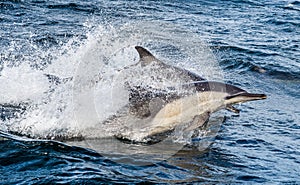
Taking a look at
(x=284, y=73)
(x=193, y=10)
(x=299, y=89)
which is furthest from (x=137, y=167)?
(x=193, y=10)

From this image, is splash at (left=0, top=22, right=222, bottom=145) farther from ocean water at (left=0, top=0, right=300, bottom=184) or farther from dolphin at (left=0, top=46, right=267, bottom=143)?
dolphin at (left=0, top=46, right=267, bottom=143)

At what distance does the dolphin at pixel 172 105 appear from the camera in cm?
801

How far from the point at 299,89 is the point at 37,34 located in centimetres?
720

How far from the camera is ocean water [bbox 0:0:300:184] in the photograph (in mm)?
7078

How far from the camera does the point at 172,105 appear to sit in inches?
319

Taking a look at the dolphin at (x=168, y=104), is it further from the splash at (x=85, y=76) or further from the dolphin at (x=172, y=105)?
the splash at (x=85, y=76)

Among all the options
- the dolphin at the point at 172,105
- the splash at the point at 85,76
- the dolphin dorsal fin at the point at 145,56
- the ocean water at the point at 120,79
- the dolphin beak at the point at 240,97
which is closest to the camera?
the ocean water at the point at 120,79

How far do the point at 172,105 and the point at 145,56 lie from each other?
92 cm

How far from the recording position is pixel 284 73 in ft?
42.4

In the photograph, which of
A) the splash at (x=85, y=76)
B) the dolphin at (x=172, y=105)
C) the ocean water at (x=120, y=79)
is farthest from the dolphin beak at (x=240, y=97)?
the splash at (x=85, y=76)

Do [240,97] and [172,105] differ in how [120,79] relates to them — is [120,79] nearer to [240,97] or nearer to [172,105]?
[172,105]

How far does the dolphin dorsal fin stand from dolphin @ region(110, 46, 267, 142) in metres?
0.03

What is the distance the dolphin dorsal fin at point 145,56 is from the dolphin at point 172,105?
1.3 inches

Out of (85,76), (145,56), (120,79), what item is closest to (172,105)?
(145,56)
